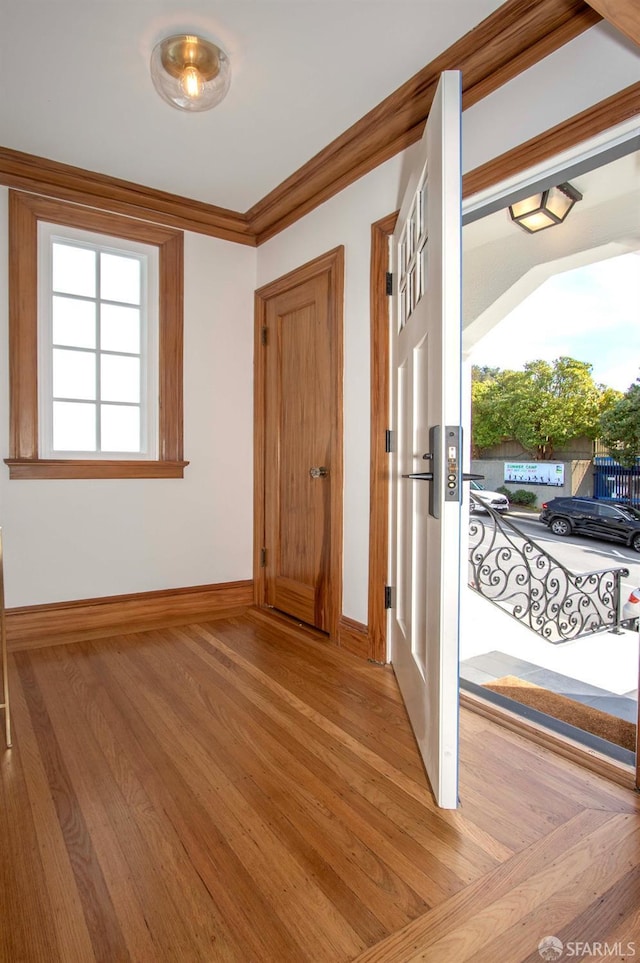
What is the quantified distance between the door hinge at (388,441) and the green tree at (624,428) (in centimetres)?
113

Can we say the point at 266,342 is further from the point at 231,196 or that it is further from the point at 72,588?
the point at 72,588

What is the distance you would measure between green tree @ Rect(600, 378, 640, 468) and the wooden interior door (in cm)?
137

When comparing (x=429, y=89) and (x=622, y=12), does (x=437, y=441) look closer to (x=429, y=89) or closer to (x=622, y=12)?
(x=622, y=12)

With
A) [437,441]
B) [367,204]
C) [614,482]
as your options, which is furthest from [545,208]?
[437,441]

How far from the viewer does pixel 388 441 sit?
2.50m

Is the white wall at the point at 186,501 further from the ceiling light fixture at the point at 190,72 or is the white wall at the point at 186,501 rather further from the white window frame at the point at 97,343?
the ceiling light fixture at the point at 190,72


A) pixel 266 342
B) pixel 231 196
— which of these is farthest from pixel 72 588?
pixel 231 196

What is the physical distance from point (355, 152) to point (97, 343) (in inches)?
68.2

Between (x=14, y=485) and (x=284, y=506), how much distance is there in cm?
150

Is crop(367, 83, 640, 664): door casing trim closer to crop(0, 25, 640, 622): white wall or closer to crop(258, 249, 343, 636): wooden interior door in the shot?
crop(0, 25, 640, 622): white wall

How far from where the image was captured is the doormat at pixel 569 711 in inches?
84.7

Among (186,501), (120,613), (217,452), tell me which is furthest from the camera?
(217,452)

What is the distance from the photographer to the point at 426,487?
1796 millimetres

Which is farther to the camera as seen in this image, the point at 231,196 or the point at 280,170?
the point at 231,196
